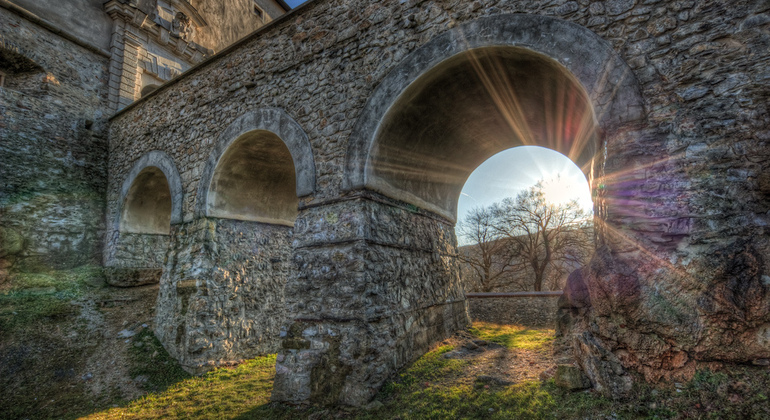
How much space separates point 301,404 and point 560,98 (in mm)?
4651

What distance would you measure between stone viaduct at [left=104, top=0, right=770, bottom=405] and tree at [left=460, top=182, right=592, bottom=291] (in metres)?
12.0

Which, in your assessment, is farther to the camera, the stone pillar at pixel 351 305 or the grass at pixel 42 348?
the grass at pixel 42 348

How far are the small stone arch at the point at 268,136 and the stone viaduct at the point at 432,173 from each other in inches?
1.4

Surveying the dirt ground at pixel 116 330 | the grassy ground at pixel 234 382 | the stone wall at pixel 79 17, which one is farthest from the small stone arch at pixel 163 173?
the stone wall at pixel 79 17

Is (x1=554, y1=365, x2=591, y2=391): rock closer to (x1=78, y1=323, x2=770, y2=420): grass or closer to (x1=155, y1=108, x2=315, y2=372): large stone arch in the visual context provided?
(x1=78, y1=323, x2=770, y2=420): grass

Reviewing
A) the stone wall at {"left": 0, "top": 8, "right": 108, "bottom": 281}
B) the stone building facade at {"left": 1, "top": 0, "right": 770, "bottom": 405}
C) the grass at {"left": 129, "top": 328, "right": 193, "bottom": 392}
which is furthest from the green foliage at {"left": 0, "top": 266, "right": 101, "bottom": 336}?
the stone building facade at {"left": 1, "top": 0, "right": 770, "bottom": 405}

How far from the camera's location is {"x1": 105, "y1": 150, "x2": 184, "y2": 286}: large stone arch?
8.11 m

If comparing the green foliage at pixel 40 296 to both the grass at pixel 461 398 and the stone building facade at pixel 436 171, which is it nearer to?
the stone building facade at pixel 436 171

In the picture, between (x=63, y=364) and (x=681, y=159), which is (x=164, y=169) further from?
(x=681, y=159)

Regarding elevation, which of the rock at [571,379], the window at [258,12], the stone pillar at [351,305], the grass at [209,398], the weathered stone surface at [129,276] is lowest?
the grass at [209,398]

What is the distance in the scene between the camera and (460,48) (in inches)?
158

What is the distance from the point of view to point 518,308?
32.5 ft

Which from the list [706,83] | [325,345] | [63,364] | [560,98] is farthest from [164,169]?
[706,83]

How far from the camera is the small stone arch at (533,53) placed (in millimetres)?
3242
